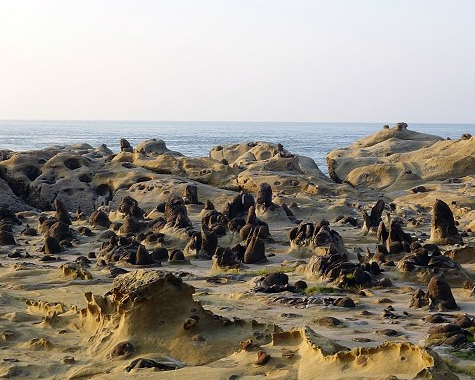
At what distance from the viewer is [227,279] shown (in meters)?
12.1

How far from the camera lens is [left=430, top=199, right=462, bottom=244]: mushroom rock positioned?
594 inches

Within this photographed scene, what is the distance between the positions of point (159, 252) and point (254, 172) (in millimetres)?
13269

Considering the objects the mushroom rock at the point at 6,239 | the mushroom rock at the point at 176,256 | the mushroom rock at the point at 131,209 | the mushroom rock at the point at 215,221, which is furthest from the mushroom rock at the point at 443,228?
the mushroom rock at the point at 6,239

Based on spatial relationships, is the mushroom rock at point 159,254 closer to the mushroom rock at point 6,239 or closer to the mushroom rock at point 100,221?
the mushroom rock at point 6,239

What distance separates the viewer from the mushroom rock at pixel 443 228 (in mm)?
15094

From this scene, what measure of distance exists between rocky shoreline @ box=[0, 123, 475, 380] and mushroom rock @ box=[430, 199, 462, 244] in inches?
1.4

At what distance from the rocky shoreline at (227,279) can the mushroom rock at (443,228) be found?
0.11ft

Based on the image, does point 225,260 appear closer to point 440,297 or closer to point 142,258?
point 142,258

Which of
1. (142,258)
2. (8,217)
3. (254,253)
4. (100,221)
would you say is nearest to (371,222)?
(254,253)

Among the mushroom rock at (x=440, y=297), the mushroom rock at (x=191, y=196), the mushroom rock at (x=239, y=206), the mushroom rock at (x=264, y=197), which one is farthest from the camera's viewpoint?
the mushroom rock at (x=191, y=196)

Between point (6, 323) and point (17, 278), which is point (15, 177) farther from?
point (6, 323)

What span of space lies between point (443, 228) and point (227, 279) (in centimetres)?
531

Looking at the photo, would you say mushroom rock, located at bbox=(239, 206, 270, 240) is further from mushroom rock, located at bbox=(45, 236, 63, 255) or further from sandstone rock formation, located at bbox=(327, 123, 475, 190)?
sandstone rock formation, located at bbox=(327, 123, 475, 190)

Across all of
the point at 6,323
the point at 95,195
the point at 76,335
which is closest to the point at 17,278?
the point at 6,323
